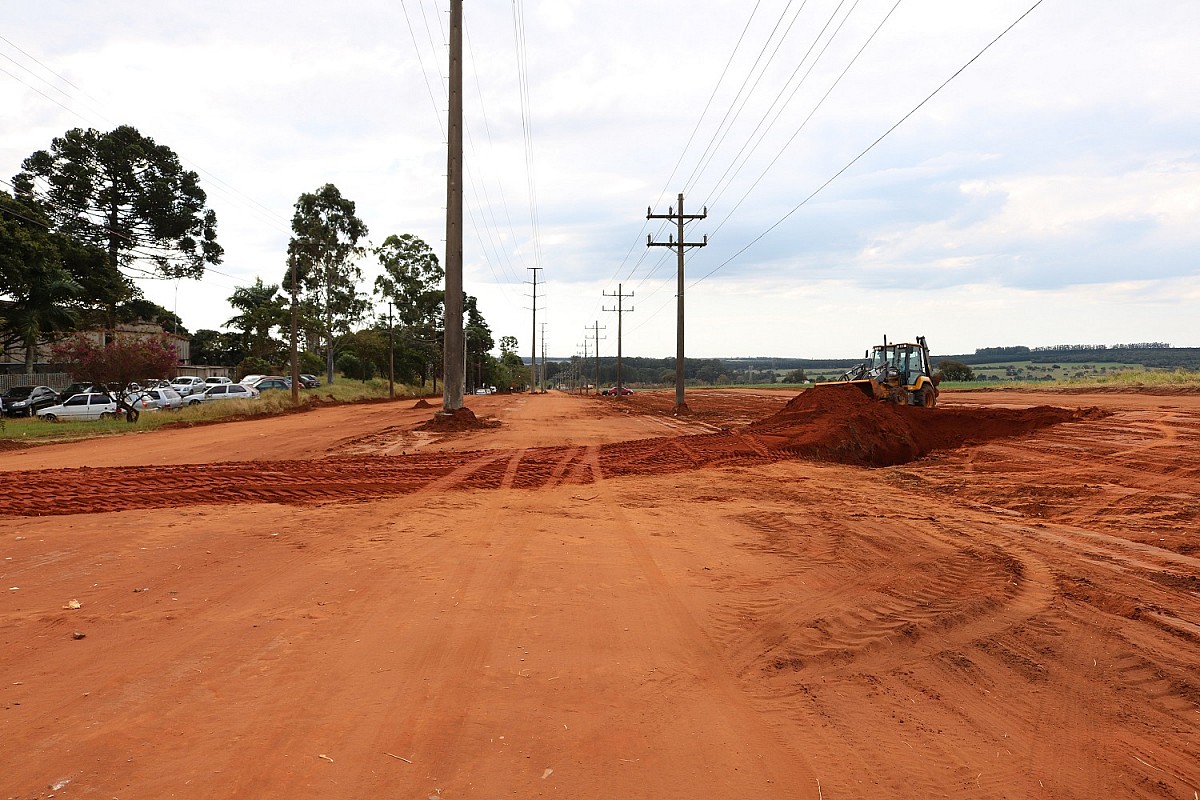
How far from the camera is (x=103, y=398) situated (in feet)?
96.5

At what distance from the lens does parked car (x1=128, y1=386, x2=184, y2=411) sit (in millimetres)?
33463

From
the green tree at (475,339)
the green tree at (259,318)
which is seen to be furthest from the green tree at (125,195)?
the green tree at (475,339)

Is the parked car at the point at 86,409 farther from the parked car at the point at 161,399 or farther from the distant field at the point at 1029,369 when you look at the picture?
the distant field at the point at 1029,369

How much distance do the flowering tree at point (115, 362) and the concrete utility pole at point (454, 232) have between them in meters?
13.7

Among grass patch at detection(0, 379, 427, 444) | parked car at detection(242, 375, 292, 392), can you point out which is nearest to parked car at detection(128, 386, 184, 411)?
grass patch at detection(0, 379, 427, 444)

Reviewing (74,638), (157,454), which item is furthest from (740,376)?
(74,638)

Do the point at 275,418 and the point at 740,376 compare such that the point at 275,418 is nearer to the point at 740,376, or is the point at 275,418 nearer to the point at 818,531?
the point at 818,531

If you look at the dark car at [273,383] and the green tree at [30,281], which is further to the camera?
the dark car at [273,383]

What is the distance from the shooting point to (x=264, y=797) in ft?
10.2

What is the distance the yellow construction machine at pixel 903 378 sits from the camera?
2200 cm

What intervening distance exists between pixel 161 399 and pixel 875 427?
33228mm

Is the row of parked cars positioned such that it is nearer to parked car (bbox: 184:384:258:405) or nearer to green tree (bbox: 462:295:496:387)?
parked car (bbox: 184:384:258:405)

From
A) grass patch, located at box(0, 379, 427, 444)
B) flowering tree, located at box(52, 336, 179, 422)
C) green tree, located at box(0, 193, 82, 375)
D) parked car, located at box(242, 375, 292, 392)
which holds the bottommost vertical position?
grass patch, located at box(0, 379, 427, 444)

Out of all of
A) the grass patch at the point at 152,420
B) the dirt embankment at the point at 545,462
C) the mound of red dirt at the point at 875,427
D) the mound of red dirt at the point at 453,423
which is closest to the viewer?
the dirt embankment at the point at 545,462
